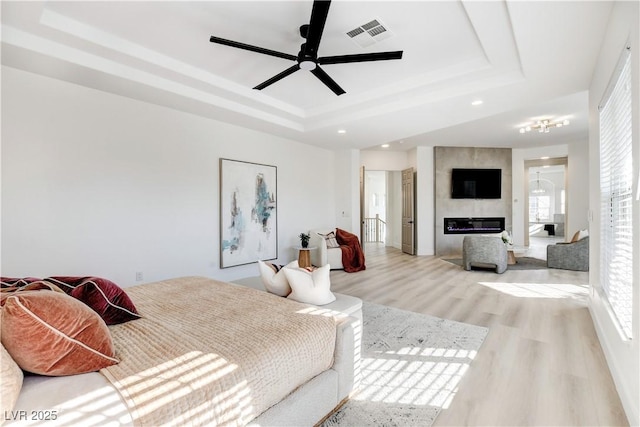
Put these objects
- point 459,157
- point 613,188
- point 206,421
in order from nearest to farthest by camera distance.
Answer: point 206,421 < point 613,188 < point 459,157

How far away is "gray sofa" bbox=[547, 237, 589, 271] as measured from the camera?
5371 mm

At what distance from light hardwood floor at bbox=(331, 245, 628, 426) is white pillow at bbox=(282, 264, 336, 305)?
1.03 metres

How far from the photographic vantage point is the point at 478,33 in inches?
101

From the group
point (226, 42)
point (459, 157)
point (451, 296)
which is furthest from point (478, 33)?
point (459, 157)

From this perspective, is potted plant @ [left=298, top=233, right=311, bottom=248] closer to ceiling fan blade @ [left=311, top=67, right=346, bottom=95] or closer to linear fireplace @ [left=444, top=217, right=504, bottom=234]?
ceiling fan blade @ [left=311, top=67, right=346, bottom=95]

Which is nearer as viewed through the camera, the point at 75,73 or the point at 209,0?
the point at 209,0

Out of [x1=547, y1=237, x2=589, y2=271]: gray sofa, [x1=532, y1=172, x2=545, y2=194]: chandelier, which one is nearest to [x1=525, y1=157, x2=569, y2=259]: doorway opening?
[x1=532, y1=172, x2=545, y2=194]: chandelier

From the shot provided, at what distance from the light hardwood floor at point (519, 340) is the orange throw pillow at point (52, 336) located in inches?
70.0

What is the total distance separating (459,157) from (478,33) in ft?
19.0

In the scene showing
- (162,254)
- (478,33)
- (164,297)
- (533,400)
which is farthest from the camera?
(162,254)

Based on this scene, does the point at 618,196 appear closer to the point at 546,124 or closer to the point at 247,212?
the point at 546,124

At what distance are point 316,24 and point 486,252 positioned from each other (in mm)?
4885

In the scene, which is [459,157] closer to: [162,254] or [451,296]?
[451,296]

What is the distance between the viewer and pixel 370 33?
2.74 meters
